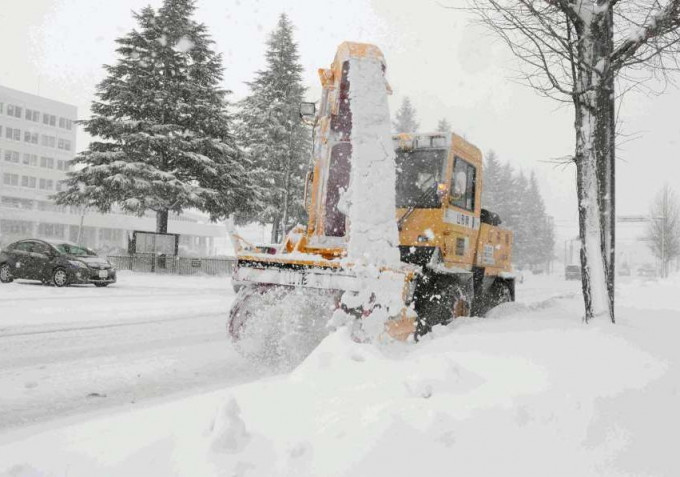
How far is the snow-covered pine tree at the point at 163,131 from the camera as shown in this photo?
25281mm

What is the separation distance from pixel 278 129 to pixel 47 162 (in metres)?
55.6

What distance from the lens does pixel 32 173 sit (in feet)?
231

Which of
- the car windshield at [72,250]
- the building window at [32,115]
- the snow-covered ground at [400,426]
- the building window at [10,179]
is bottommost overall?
the snow-covered ground at [400,426]

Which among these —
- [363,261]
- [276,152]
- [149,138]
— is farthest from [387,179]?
[276,152]

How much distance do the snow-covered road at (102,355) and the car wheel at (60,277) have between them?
13.3ft

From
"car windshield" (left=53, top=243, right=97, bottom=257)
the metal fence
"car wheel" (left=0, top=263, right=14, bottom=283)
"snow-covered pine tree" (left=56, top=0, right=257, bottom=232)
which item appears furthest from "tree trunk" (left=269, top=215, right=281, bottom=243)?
"car wheel" (left=0, top=263, right=14, bottom=283)

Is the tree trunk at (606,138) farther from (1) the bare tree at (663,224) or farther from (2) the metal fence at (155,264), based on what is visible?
(1) the bare tree at (663,224)

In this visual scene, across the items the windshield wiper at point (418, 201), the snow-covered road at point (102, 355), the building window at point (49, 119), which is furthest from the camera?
the building window at point (49, 119)

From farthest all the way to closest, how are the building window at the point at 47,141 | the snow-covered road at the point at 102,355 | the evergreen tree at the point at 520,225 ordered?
the building window at the point at 47,141, the evergreen tree at the point at 520,225, the snow-covered road at the point at 102,355

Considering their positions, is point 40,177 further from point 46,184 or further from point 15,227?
point 15,227

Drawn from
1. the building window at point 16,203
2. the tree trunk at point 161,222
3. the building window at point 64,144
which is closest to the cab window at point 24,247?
the tree trunk at point 161,222

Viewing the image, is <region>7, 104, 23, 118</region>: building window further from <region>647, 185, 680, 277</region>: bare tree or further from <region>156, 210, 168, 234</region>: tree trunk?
<region>647, 185, 680, 277</region>: bare tree

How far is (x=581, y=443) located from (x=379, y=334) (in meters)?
2.50

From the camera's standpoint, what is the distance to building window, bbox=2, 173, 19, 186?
67.8 metres
